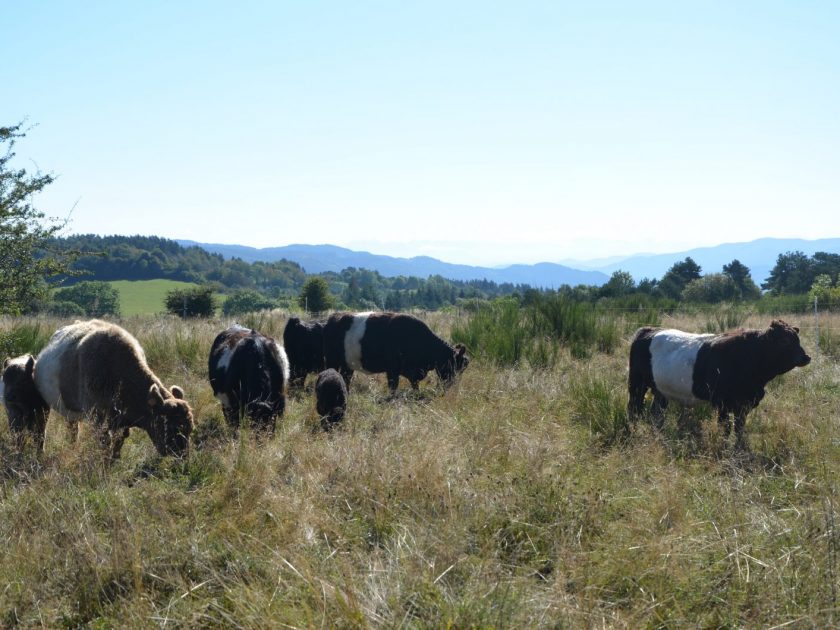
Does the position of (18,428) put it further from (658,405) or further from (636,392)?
(658,405)

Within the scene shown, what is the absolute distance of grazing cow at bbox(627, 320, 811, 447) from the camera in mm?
→ 7211

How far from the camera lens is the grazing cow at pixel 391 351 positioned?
35.2 ft

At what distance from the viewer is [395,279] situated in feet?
520

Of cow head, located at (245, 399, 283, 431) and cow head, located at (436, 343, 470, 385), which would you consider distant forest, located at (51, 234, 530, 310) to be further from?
cow head, located at (245, 399, 283, 431)

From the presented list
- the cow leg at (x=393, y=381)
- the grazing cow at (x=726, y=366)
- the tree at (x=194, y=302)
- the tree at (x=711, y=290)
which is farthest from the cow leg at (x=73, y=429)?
the tree at (x=711, y=290)

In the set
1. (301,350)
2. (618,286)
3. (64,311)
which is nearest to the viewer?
(301,350)

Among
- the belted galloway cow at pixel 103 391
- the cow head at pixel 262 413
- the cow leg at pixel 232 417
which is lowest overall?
the cow leg at pixel 232 417

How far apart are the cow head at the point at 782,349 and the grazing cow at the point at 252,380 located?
18.8ft

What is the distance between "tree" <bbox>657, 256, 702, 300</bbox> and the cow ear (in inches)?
1177

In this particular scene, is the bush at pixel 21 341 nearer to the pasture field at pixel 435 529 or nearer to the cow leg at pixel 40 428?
the pasture field at pixel 435 529

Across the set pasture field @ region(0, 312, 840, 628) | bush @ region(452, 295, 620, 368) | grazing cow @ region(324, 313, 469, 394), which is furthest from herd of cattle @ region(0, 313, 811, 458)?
bush @ region(452, 295, 620, 368)

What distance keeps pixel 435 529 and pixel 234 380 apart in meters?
4.14

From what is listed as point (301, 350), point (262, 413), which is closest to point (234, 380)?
point (262, 413)

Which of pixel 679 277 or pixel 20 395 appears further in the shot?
pixel 679 277
